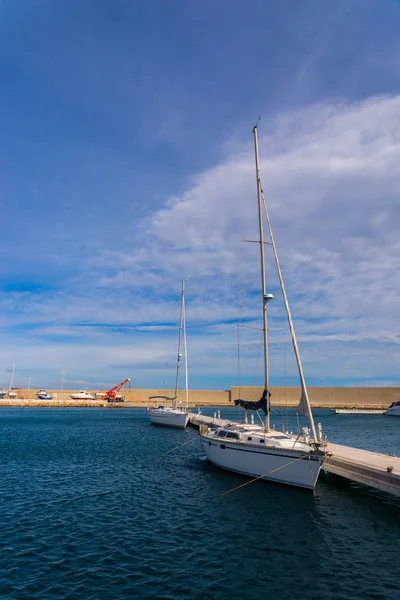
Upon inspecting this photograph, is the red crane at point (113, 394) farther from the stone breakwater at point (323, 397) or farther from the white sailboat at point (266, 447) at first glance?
the white sailboat at point (266, 447)

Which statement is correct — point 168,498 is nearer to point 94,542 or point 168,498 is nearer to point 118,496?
point 118,496

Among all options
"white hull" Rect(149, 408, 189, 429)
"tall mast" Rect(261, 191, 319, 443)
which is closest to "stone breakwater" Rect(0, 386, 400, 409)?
"white hull" Rect(149, 408, 189, 429)

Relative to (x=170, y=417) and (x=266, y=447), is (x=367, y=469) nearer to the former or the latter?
(x=266, y=447)

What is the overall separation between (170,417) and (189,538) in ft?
174

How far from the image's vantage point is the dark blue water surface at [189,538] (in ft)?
42.3

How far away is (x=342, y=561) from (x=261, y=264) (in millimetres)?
19778

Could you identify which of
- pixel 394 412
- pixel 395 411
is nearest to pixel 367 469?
pixel 395 411

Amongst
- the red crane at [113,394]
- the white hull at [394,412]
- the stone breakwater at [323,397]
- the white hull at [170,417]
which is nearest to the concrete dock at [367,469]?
the white hull at [170,417]

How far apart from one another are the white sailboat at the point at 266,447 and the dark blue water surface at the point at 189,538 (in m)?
1.00

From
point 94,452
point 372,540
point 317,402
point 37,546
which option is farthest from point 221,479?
point 317,402

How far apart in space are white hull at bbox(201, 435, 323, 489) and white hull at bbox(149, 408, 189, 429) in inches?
1453

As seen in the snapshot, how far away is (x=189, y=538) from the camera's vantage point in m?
17.1

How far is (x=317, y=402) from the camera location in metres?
180

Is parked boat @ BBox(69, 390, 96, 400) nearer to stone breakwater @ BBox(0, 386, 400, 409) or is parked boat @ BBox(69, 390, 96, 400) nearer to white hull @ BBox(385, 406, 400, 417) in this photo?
stone breakwater @ BBox(0, 386, 400, 409)
